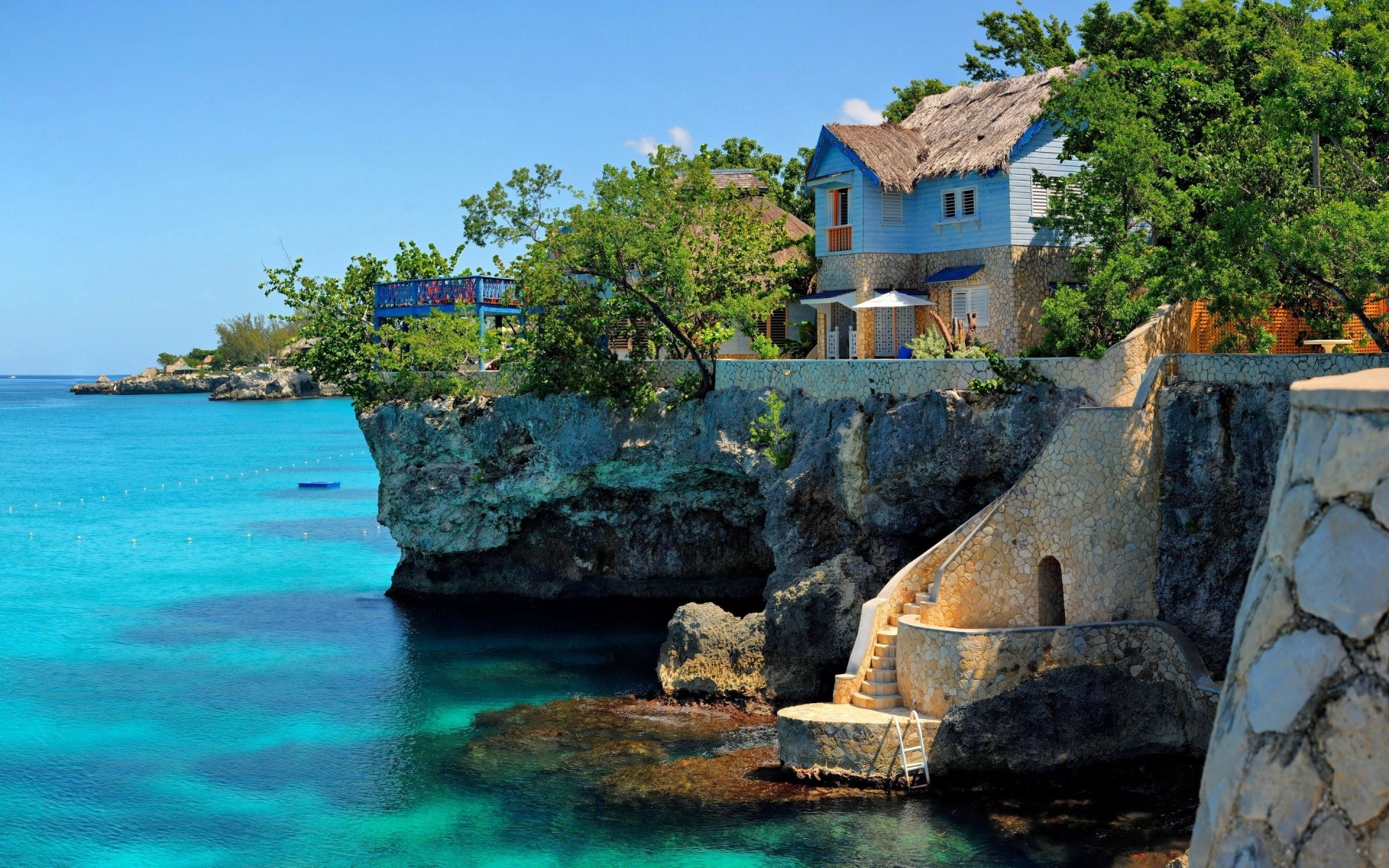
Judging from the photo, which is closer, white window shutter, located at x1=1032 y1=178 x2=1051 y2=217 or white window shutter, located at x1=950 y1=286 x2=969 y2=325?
white window shutter, located at x1=1032 y1=178 x2=1051 y2=217

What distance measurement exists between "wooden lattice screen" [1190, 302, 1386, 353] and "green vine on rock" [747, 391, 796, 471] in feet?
32.6

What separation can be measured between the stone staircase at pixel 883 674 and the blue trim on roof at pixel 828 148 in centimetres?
1710

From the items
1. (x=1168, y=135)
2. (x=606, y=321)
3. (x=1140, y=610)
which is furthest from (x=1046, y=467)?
(x=606, y=321)

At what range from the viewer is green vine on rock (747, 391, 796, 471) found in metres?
32.9

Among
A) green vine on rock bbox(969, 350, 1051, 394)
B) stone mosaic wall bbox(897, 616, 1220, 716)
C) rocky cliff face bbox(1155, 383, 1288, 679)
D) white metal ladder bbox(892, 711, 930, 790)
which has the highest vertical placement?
green vine on rock bbox(969, 350, 1051, 394)

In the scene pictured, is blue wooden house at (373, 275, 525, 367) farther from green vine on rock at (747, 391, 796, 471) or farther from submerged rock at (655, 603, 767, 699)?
submerged rock at (655, 603, 767, 699)

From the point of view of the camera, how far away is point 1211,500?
24359 millimetres

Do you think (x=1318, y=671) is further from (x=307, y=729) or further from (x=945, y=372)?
(x=307, y=729)

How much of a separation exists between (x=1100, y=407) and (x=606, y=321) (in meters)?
16.1

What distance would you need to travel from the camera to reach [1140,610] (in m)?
25.4

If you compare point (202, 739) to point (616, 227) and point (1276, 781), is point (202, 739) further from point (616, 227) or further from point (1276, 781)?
point (1276, 781)

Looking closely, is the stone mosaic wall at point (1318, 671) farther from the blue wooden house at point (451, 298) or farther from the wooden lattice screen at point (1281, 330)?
the blue wooden house at point (451, 298)

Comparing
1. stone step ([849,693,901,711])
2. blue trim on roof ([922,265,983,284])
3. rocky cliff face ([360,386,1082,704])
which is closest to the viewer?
stone step ([849,693,901,711])

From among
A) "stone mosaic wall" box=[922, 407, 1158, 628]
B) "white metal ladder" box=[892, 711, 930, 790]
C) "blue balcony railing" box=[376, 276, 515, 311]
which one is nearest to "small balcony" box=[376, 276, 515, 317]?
"blue balcony railing" box=[376, 276, 515, 311]
